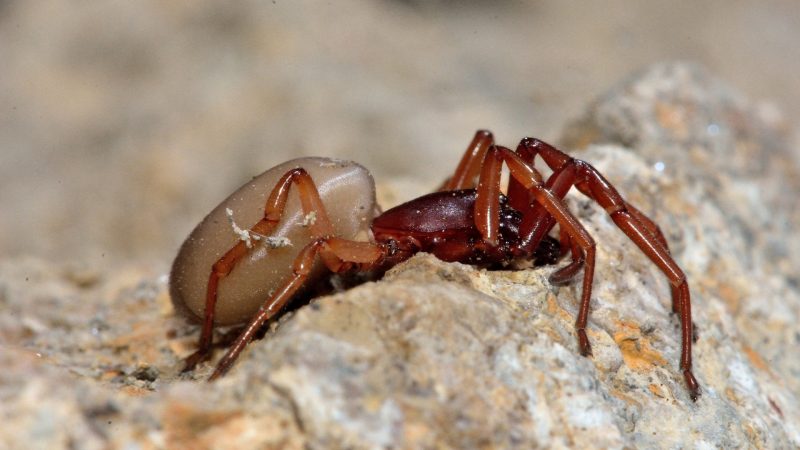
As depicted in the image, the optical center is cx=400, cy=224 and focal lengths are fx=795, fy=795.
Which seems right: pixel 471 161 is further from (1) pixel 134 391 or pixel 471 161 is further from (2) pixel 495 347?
(1) pixel 134 391

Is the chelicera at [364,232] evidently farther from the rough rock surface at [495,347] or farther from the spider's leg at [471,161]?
the spider's leg at [471,161]

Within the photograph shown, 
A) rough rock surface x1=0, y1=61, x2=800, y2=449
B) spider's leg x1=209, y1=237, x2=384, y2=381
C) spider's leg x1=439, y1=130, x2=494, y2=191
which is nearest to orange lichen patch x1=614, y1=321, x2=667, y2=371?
rough rock surface x1=0, y1=61, x2=800, y2=449

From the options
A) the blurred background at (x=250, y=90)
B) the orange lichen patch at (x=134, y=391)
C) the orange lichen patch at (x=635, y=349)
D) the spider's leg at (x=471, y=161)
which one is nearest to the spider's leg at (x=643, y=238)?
the orange lichen patch at (x=635, y=349)

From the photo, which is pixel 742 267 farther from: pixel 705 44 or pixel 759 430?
pixel 705 44

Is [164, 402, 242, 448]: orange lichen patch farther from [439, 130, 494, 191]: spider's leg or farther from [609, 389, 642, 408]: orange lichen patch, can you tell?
[439, 130, 494, 191]: spider's leg

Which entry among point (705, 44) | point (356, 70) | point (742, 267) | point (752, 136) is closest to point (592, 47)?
point (705, 44)

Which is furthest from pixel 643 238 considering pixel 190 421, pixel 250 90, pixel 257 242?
pixel 250 90
